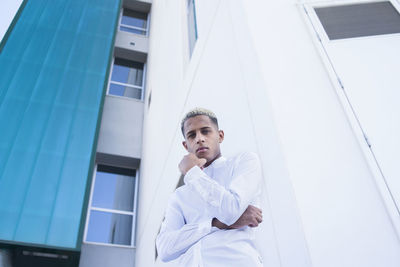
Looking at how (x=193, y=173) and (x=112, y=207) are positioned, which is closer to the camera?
(x=193, y=173)

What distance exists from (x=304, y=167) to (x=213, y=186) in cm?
54

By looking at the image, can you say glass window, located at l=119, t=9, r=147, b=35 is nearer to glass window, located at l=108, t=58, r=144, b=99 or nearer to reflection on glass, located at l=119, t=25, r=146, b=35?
reflection on glass, located at l=119, t=25, r=146, b=35

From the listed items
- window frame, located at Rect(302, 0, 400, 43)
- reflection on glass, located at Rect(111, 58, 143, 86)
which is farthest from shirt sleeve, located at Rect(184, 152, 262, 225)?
reflection on glass, located at Rect(111, 58, 143, 86)

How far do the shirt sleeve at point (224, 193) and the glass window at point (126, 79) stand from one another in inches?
271

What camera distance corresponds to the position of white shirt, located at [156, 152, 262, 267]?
1.12 metres

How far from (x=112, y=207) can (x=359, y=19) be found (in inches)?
196

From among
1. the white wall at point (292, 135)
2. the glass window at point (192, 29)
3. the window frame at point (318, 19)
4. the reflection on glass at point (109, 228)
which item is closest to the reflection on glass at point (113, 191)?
the reflection on glass at point (109, 228)

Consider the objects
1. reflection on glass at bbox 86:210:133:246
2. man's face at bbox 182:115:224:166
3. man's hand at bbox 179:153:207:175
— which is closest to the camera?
man's hand at bbox 179:153:207:175

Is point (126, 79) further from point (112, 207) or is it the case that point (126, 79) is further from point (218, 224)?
point (218, 224)

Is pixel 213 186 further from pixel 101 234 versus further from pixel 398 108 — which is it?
pixel 101 234

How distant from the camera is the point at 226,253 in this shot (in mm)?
1115

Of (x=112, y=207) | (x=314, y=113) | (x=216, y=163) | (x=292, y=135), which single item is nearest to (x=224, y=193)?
(x=216, y=163)

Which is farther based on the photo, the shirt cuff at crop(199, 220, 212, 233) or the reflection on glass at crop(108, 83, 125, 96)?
the reflection on glass at crop(108, 83, 125, 96)

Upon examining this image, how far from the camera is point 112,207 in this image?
6043mm
